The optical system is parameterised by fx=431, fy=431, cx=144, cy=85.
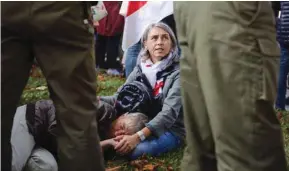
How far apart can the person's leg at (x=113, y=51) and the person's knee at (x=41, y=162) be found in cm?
465

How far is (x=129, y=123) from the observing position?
279 centimetres

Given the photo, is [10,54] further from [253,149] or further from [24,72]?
[253,149]

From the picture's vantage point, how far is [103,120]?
2.78 metres

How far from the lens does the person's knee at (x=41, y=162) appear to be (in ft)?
7.55

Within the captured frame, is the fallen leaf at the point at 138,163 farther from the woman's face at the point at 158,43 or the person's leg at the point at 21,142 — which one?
the woman's face at the point at 158,43

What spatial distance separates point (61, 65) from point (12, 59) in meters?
0.20

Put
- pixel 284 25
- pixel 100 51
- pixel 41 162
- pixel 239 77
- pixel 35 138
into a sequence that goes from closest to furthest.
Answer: pixel 239 77, pixel 41 162, pixel 35 138, pixel 284 25, pixel 100 51

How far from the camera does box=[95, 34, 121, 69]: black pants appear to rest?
695 centimetres

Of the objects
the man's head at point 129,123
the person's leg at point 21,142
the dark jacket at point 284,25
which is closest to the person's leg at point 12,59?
the person's leg at point 21,142

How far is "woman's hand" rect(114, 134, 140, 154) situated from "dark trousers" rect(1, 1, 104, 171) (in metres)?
0.86

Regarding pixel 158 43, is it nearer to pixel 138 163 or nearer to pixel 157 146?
pixel 157 146

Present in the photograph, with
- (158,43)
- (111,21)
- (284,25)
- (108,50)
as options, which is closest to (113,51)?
(108,50)

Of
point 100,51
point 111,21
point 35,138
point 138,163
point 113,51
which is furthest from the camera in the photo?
point 100,51

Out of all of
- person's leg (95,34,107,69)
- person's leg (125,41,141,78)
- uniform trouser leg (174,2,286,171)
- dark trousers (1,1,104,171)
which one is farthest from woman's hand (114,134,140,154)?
person's leg (95,34,107,69)
